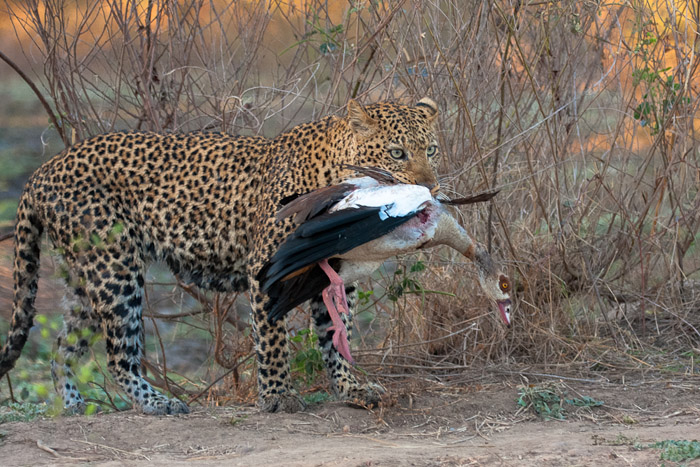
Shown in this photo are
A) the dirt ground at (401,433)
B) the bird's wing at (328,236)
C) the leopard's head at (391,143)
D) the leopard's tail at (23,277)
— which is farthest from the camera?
the leopard's tail at (23,277)

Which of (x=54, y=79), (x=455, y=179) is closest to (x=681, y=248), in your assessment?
(x=455, y=179)

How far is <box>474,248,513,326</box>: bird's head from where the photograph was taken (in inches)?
171

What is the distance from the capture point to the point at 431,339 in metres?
5.38

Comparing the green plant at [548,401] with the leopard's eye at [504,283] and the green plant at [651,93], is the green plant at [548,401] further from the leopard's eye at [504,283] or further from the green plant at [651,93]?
the green plant at [651,93]

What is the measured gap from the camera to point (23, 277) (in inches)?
188

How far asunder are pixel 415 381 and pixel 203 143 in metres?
1.84

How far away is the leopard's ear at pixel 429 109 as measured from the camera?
4602 mm

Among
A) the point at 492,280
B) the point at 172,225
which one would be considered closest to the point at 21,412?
the point at 172,225

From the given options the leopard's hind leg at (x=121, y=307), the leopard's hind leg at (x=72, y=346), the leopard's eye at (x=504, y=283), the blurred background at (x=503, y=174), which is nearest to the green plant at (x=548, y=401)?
the blurred background at (x=503, y=174)

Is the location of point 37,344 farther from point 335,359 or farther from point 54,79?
point 335,359

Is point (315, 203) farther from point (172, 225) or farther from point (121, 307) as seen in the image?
point (121, 307)

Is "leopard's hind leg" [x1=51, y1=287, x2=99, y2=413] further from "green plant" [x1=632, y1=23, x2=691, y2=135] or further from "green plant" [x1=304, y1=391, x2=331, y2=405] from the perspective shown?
"green plant" [x1=632, y1=23, x2=691, y2=135]

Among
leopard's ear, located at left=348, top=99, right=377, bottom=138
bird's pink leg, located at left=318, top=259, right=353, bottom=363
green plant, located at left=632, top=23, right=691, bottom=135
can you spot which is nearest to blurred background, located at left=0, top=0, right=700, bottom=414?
green plant, located at left=632, top=23, right=691, bottom=135

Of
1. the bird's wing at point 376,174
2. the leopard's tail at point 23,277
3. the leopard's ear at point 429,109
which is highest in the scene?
the leopard's ear at point 429,109
